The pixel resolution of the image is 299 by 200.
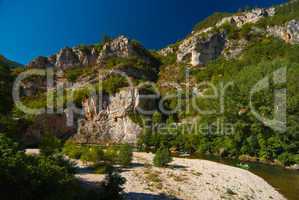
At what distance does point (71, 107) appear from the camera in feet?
270

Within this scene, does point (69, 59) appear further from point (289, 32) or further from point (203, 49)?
point (289, 32)

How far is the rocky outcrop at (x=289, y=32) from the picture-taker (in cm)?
11590

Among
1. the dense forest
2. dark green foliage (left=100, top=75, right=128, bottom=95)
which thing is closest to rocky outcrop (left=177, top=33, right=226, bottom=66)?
the dense forest

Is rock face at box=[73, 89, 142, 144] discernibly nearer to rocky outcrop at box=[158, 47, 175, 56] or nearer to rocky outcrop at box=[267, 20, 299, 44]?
rocky outcrop at box=[158, 47, 175, 56]

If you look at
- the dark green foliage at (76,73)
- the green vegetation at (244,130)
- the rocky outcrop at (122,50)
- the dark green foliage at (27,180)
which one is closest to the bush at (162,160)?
the dark green foliage at (27,180)

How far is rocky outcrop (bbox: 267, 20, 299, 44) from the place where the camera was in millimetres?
115900

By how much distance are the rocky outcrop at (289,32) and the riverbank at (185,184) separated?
Answer: 101 metres

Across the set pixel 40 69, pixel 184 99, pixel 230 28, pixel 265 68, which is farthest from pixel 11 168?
pixel 230 28

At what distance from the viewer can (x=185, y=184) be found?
23.9 metres

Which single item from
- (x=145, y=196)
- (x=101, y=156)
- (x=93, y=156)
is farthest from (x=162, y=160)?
(x=145, y=196)

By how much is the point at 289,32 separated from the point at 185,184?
113m

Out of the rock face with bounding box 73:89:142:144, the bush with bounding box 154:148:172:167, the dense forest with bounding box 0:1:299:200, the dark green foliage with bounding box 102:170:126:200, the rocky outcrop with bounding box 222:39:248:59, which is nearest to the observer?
the dense forest with bounding box 0:1:299:200

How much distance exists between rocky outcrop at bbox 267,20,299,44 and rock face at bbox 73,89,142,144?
7070cm

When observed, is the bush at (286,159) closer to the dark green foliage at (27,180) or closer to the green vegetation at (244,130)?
the green vegetation at (244,130)
